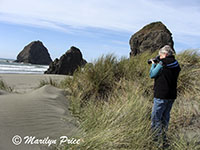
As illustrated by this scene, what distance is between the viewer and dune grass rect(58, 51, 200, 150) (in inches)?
144

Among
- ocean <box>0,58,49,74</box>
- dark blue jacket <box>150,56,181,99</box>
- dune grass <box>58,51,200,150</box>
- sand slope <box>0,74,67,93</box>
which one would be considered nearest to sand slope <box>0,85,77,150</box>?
dune grass <box>58,51,200,150</box>

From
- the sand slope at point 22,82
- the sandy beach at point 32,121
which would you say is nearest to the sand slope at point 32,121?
the sandy beach at point 32,121

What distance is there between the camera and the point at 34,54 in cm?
8544

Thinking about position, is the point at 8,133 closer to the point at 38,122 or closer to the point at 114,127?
the point at 38,122

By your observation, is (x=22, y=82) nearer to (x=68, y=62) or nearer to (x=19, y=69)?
(x=68, y=62)

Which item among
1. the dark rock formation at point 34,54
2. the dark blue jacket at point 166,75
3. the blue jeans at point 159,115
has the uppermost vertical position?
Result: the dark blue jacket at point 166,75

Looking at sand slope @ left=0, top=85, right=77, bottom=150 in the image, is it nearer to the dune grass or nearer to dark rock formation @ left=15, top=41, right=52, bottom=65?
the dune grass

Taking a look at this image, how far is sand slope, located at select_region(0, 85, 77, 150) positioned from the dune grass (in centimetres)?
36

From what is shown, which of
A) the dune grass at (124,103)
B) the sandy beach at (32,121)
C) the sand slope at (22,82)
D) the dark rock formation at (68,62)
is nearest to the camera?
the sandy beach at (32,121)

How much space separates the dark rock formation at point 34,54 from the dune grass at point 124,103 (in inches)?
3165

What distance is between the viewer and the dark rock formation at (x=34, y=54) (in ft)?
278

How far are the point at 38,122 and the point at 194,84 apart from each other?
15.1ft

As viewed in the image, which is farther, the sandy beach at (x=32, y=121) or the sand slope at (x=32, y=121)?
the sand slope at (x=32, y=121)

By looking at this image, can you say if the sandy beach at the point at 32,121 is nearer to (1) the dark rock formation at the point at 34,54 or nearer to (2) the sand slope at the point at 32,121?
(2) the sand slope at the point at 32,121
